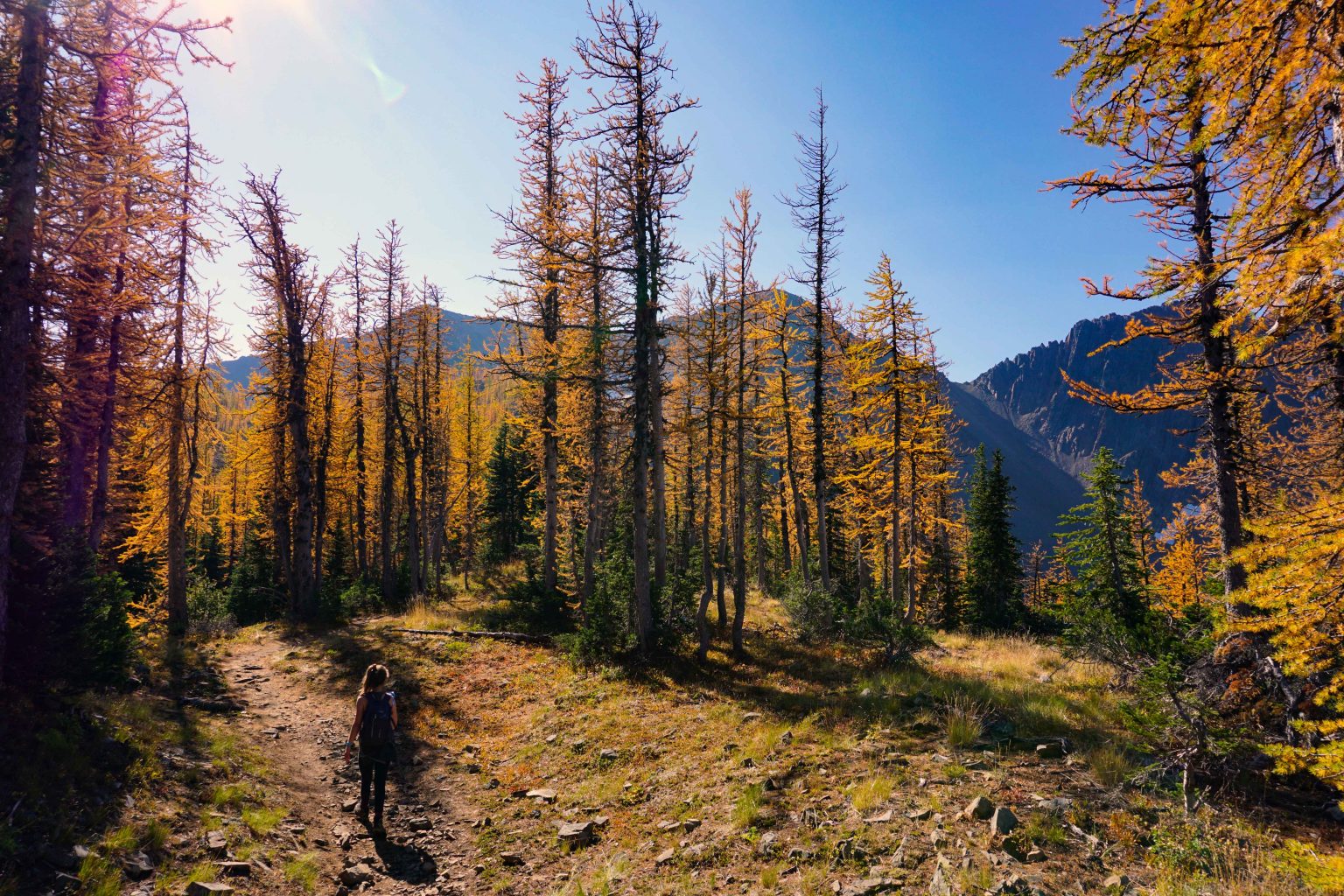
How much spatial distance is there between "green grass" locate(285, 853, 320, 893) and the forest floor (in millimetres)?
24

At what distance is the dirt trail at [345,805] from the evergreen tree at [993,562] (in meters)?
28.4

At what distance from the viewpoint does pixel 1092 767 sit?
21.6 ft

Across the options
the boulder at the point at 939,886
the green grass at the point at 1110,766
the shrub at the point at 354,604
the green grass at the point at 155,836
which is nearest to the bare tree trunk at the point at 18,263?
the green grass at the point at 155,836

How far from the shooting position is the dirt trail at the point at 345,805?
6.26m

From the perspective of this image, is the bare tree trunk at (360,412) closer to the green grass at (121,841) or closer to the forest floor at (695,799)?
the forest floor at (695,799)

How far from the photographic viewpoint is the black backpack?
7395 millimetres

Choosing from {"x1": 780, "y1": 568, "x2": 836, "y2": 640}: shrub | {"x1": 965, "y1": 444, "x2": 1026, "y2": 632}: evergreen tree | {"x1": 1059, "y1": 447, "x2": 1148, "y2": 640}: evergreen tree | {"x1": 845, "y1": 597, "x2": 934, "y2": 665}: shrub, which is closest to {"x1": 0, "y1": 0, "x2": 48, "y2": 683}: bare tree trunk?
{"x1": 845, "y1": 597, "x2": 934, "y2": 665}: shrub

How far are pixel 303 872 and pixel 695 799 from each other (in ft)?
14.6

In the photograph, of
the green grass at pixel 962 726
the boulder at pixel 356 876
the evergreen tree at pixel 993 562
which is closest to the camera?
the boulder at pixel 356 876

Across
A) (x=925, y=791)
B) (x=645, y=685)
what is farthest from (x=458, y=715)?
(x=925, y=791)

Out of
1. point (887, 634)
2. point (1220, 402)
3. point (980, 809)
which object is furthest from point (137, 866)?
point (1220, 402)

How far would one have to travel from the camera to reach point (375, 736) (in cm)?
740

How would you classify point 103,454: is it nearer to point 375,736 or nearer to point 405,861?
point 375,736

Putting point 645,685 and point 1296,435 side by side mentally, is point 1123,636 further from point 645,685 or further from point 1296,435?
point 1296,435
